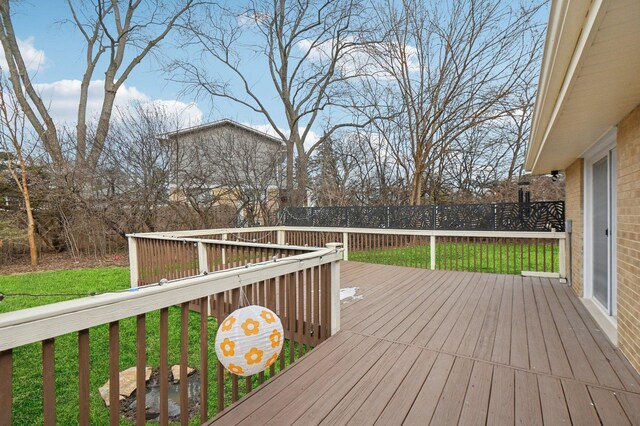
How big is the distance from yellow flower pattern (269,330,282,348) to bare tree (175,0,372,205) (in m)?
9.57

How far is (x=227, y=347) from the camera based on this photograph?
5.54ft

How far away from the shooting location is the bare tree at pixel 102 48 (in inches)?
386

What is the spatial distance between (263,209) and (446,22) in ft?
27.0

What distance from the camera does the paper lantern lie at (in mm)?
1687

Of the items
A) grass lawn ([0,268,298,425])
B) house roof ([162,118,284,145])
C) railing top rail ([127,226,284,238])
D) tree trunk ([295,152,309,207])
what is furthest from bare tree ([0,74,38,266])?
tree trunk ([295,152,309,207])

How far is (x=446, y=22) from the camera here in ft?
30.2

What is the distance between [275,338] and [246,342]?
0.60 ft

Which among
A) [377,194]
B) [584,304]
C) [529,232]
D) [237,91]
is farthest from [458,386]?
[237,91]

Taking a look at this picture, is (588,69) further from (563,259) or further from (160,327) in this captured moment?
(563,259)

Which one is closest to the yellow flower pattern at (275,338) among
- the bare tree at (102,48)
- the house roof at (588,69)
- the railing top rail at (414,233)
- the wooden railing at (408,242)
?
the house roof at (588,69)

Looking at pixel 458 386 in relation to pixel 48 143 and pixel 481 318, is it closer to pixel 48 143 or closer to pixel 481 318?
pixel 481 318

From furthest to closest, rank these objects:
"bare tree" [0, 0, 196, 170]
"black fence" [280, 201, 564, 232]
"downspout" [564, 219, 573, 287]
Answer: "bare tree" [0, 0, 196, 170], "black fence" [280, 201, 564, 232], "downspout" [564, 219, 573, 287]

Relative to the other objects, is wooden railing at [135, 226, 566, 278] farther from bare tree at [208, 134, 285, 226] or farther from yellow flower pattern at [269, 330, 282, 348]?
yellow flower pattern at [269, 330, 282, 348]

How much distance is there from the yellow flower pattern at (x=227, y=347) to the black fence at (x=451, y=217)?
5.65m
